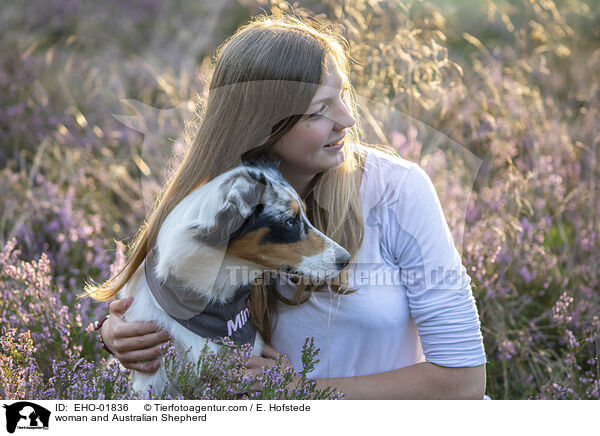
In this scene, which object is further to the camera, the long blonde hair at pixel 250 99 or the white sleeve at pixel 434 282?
the white sleeve at pixel 434 282

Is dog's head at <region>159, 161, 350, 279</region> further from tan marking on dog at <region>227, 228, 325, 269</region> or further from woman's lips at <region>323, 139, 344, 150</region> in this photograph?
woman's lips at <region>323, 139, 344, 150</region>

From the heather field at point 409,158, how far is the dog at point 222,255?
193 mm

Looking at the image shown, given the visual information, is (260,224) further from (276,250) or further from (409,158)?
(409,158)

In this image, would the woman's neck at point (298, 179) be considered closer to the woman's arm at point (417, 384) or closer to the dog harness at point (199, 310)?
the dog harness at point (199, 310)

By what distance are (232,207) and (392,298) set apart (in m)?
0.76

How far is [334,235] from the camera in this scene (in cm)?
216

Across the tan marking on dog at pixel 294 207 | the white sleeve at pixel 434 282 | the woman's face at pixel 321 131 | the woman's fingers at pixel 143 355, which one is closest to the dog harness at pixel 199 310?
the woman's fingers at pixel 143 355

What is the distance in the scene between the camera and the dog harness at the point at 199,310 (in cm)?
192

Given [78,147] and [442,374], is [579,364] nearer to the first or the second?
[442,374]

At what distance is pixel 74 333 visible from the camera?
263cm

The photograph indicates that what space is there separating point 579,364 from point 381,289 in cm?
124

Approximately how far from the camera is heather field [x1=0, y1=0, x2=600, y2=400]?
2.56 m

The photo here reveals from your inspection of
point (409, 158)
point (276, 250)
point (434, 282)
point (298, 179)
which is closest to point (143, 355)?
point (276, 250)
